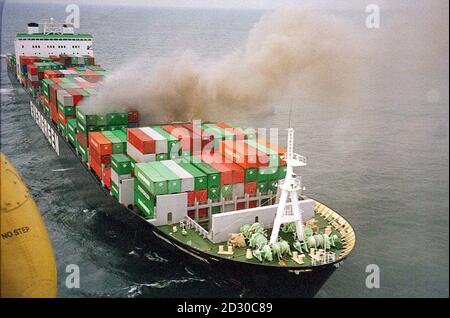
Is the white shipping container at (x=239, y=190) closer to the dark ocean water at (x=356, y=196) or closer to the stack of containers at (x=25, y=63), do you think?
the dark ocean water at (x=356, y=196)

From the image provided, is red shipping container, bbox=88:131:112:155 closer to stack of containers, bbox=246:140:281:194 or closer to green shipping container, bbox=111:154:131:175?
green shipping container, bbox=111:154:131:175

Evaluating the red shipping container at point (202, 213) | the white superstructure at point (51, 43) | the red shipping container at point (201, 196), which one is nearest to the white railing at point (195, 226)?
the red shipping container at point (202, 213)

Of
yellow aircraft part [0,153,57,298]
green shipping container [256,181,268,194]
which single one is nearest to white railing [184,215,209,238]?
green shipping container [256,181,268,194]

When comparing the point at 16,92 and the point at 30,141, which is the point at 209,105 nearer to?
the point at 30,141

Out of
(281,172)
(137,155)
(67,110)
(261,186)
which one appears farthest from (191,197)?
(67,110)

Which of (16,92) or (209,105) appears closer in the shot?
(209,105)
